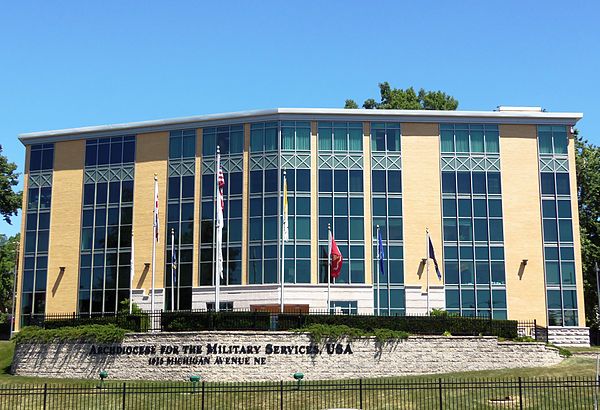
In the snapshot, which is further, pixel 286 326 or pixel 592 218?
pixel 592 218

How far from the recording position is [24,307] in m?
57.2

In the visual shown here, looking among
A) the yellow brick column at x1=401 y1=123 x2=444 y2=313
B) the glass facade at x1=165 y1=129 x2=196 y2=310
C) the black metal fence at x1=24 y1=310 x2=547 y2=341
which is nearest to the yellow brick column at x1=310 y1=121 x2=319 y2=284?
the yellow brick column at x1=401 y1=123 x2=444 y2=313

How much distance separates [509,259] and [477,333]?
15554mm

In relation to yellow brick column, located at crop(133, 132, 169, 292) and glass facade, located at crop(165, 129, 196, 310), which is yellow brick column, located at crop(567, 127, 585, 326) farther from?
yellow brick column, located at crop(133, 132, 169, 292)

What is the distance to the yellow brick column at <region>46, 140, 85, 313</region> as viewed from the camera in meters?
56.7

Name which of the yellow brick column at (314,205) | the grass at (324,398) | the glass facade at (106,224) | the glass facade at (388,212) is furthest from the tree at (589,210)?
the glass facade at (106,224)

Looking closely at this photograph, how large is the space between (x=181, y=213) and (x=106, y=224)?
574 centimetres

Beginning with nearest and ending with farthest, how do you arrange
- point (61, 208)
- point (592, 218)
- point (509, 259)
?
1. point (509, 259)
2. point (61, 208)
3. point (592, 218)

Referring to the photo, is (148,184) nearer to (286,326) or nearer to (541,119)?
(286,326)

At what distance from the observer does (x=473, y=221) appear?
54594 mm

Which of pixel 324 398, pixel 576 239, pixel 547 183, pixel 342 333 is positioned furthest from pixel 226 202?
pixel 324 398

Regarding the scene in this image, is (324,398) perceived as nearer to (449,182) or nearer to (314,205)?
(314,205)

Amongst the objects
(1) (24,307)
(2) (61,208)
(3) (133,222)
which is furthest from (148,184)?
(1) (24,307)

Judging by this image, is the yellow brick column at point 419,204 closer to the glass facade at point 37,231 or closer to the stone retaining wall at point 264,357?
the stone retaining wall at point 264,357
